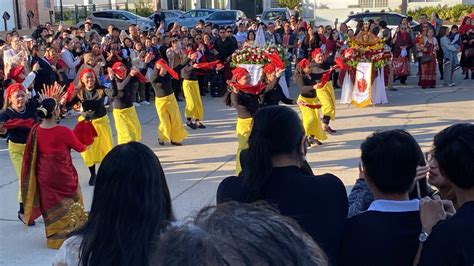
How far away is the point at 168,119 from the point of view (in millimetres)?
9961

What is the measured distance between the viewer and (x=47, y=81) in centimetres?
1166

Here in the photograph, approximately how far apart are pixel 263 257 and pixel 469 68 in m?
Answer: 16.8

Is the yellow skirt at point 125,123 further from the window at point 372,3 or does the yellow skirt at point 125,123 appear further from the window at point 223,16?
the window at point 372,3

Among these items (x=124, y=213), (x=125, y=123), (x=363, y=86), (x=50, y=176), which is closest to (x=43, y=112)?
(x=50, y=176)

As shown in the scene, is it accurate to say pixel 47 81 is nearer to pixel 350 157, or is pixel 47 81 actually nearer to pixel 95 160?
pixel 95 160

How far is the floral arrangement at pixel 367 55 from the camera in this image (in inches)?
509

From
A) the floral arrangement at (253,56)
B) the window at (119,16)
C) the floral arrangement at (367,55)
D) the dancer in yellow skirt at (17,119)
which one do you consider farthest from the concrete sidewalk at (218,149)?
the window at (119,16)

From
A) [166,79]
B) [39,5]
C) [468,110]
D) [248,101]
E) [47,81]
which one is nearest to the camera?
[248,101]

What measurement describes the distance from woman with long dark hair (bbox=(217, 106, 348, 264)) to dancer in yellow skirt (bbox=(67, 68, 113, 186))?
534 centimetres

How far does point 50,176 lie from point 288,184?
11.7 ft

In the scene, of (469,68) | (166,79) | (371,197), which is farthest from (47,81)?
(469,68)

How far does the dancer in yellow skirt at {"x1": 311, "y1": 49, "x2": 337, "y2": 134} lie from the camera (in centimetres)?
983

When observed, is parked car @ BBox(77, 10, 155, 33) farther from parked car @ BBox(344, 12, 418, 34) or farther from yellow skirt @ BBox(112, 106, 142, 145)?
yellow skirt @ BBox(112, 106, 142, 145)

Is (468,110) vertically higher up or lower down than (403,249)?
lower down
